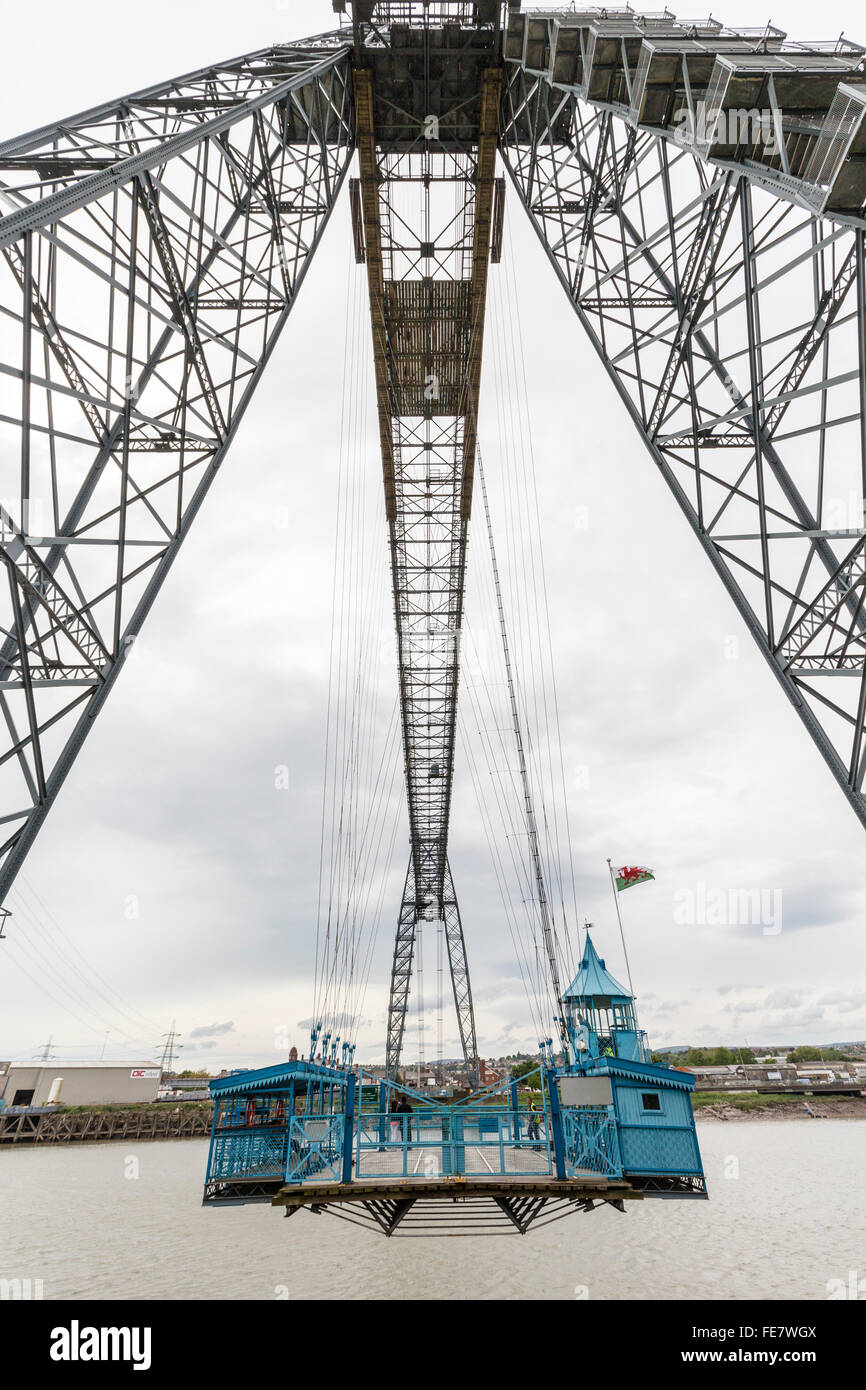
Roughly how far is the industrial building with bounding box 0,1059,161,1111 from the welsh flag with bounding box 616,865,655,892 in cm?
6539

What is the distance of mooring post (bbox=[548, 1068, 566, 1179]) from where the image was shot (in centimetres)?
983

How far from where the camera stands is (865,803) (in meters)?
8.70

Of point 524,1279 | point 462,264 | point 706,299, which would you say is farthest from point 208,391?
point 524,1279

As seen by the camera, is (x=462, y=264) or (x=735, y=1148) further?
(x=735, y=1148)

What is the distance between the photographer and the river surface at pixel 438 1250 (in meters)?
18.8

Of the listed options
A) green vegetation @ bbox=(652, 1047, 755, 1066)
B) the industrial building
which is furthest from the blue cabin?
green vegetation @ bbox=(652, 1047, 755, 1066)

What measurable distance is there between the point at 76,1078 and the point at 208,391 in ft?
266

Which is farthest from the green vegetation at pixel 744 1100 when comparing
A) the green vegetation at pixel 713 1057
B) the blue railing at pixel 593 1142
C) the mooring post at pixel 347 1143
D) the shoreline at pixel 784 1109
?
the mooring post at pixel 347 1143

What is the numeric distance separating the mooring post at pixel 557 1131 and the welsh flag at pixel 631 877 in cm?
1923

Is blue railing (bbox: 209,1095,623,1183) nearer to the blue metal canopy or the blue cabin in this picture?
the blue cabin

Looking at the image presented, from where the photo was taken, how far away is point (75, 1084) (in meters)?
73.0
